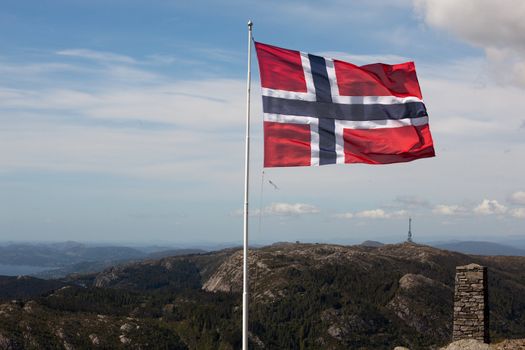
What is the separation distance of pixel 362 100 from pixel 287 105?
412 cm

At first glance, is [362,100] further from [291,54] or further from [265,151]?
Result: [265,151]

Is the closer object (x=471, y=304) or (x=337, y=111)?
(x=337, y=111)

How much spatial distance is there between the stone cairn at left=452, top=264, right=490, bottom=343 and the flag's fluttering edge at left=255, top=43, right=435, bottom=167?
9601 mm

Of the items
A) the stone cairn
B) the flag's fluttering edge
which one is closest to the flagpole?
the flag's fluttering edge

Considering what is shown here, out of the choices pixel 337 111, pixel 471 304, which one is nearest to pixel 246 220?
pixel 337 111

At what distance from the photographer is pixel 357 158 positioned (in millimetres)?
28078

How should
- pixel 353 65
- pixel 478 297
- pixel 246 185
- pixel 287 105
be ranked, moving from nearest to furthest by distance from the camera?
pixel 246 185, pixel 287 105, pixel 353 65, pixel 478 297

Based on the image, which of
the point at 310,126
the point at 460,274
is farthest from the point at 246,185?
the point at 460,274

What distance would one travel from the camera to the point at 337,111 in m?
28.4

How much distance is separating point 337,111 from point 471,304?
46.7ft

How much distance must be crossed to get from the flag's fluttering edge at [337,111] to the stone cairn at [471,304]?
9.60m

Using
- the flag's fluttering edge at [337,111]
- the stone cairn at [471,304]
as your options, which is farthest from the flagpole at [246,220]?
the stone cairn at [471,304]

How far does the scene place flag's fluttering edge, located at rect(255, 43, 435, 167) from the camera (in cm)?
2700

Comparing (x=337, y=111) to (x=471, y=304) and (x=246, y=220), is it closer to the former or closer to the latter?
(x=246, y=220)
